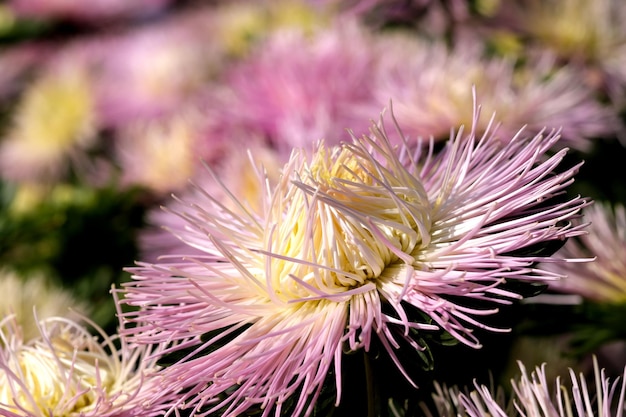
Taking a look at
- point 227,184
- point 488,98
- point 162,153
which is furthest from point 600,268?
point 162,153

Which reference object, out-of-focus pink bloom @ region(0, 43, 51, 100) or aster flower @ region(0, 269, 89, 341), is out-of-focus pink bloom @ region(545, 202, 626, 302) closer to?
aster flower @ region(0, 269, 89, 341)

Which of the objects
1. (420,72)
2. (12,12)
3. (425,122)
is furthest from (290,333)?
(12,12)

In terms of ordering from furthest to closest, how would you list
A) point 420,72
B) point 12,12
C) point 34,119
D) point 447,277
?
point 12,12 < point 34,119 < point 420,72 < point 447,277

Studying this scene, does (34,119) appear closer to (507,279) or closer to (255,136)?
(255,136)

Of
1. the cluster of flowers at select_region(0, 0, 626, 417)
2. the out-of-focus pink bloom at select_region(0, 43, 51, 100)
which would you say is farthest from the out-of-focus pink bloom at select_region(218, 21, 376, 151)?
the out-of-focus pink bloom at select_region(0, 43, 51, 100)

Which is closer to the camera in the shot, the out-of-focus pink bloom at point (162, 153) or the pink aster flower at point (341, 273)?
the pink aster flower at point (341, 273)

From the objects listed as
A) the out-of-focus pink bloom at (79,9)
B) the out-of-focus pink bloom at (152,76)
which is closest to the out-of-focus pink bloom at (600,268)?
the out-of-focus pink bloom at (152,76)

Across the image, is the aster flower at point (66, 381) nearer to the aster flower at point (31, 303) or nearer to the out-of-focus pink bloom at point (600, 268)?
the aster flower at point (31, 303)
